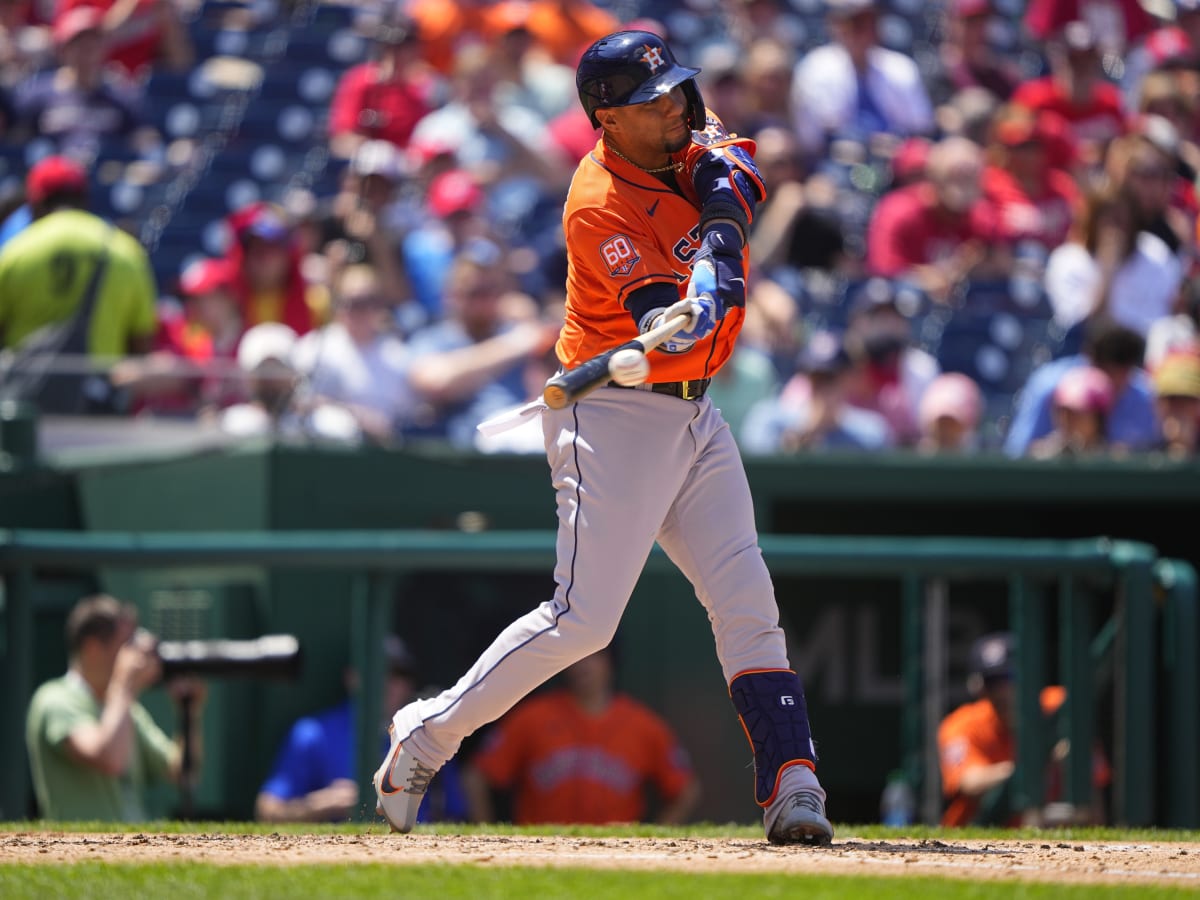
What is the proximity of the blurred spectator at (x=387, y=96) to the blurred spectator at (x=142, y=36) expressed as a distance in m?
1.17

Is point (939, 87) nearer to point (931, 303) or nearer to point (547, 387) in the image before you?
point (931, 303)

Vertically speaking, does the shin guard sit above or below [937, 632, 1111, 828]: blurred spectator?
above

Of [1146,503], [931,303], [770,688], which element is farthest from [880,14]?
[770,688]

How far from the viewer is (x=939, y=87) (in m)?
11.6

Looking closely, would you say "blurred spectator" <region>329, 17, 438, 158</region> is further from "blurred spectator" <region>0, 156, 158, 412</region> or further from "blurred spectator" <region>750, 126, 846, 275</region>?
"blurred spectator" <region>0, 156, 158, 412</region>

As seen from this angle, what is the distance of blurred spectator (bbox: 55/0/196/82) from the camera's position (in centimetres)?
1147

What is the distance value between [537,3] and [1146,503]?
15.9ft

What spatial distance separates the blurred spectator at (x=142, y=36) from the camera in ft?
37.6

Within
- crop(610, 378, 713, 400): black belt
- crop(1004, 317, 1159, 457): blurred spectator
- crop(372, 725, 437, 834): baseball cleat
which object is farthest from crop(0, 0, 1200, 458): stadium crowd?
crop(610, 378, 713, 400): black belt

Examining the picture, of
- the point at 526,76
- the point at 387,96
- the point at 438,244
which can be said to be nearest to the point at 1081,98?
the point at 526,76

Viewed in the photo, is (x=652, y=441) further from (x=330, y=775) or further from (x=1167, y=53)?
(x=1167, y=53)

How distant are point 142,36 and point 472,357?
4.56 m

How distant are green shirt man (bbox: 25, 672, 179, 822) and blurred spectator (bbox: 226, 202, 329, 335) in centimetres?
252

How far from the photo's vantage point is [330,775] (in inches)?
271
